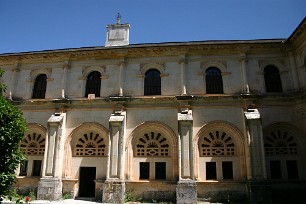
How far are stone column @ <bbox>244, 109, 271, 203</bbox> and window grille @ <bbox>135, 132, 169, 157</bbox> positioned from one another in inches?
208

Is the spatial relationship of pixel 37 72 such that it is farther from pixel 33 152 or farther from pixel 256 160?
pixel 256 160

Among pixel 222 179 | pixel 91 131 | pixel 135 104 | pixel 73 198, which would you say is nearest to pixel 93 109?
pixel 91 131

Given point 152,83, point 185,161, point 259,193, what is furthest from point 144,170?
point 259,193

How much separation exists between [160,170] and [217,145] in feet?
13.6

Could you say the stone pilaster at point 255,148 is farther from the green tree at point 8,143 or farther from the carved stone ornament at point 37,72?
the carved stone ornament at point 37,72

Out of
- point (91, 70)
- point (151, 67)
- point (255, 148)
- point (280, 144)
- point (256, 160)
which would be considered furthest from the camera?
point (91, 70)

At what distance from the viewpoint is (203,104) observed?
16.8 meters

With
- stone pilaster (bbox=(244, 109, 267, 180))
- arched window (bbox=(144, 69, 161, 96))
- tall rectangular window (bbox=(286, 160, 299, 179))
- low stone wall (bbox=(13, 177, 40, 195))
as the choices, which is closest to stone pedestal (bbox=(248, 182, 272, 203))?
stone pilaster (bbox=(244, 109, 267, 180))

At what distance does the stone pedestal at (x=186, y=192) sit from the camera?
48.5 ft

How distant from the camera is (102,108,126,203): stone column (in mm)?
15359

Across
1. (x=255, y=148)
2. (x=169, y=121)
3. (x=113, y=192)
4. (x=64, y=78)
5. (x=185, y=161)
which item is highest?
(x=64, y=78)

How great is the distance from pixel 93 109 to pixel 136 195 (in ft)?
21.5

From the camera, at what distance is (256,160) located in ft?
49.5

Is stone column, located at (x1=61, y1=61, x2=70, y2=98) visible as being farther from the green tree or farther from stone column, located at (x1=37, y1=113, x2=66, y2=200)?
the green tree
